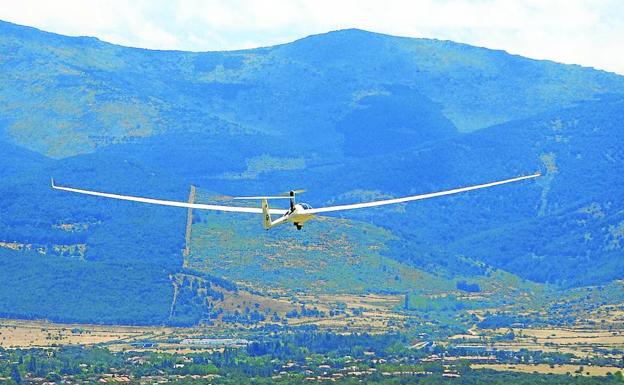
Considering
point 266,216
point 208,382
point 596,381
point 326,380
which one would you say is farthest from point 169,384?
point 266,216

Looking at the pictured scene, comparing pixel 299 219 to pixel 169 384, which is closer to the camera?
pixel 299 219

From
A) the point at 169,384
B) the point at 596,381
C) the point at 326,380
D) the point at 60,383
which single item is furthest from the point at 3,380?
the point at 596,381

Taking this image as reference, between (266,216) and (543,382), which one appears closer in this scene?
(266,216)

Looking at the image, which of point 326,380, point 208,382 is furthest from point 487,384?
point 208,382

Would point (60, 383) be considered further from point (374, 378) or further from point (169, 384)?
point (374, 378)

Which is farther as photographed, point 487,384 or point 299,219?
point 487,384

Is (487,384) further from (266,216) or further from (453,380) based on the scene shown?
(266,216)

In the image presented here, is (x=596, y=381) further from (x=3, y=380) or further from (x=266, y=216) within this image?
(x=266, y=216)
